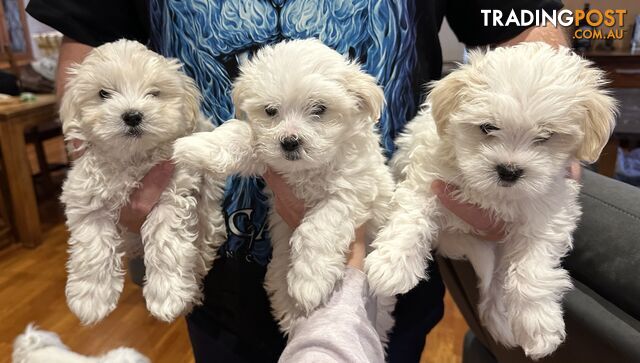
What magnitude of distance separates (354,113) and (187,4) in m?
0.54

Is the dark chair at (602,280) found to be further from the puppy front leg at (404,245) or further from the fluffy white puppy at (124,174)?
the fluffy white puppy at (124,174)

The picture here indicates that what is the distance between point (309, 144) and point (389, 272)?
0.36m

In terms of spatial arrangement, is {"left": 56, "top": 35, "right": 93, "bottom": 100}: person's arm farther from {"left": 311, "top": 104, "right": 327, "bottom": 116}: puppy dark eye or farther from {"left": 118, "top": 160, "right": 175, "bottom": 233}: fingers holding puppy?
{"left": 311, "top": 104, "right": 327, "bottom": 116}: puppy dark eye

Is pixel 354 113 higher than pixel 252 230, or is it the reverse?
pixel 354 113

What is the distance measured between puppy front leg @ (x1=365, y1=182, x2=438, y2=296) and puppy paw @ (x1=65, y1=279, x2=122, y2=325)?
0.73m

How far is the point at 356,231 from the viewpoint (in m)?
1.28

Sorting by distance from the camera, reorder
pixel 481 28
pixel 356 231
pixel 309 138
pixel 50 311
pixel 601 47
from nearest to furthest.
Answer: pixel 309 138 → pixel 356 231 → pixel 481 28 → pixel 50 311 → pixel 601 47

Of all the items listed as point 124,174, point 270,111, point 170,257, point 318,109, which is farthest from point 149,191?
point 318,109

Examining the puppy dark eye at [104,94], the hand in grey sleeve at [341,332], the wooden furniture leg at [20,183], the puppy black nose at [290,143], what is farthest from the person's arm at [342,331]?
the wooden furniture leg at [20,183]

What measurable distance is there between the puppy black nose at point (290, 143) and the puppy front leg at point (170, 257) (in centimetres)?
37

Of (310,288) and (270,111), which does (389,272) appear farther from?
(270,111)

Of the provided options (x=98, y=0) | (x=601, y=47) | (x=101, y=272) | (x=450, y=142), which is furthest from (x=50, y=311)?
(x=601, y=47)

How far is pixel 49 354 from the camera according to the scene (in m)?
1.20

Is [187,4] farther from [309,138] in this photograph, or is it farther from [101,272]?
[101,272]
